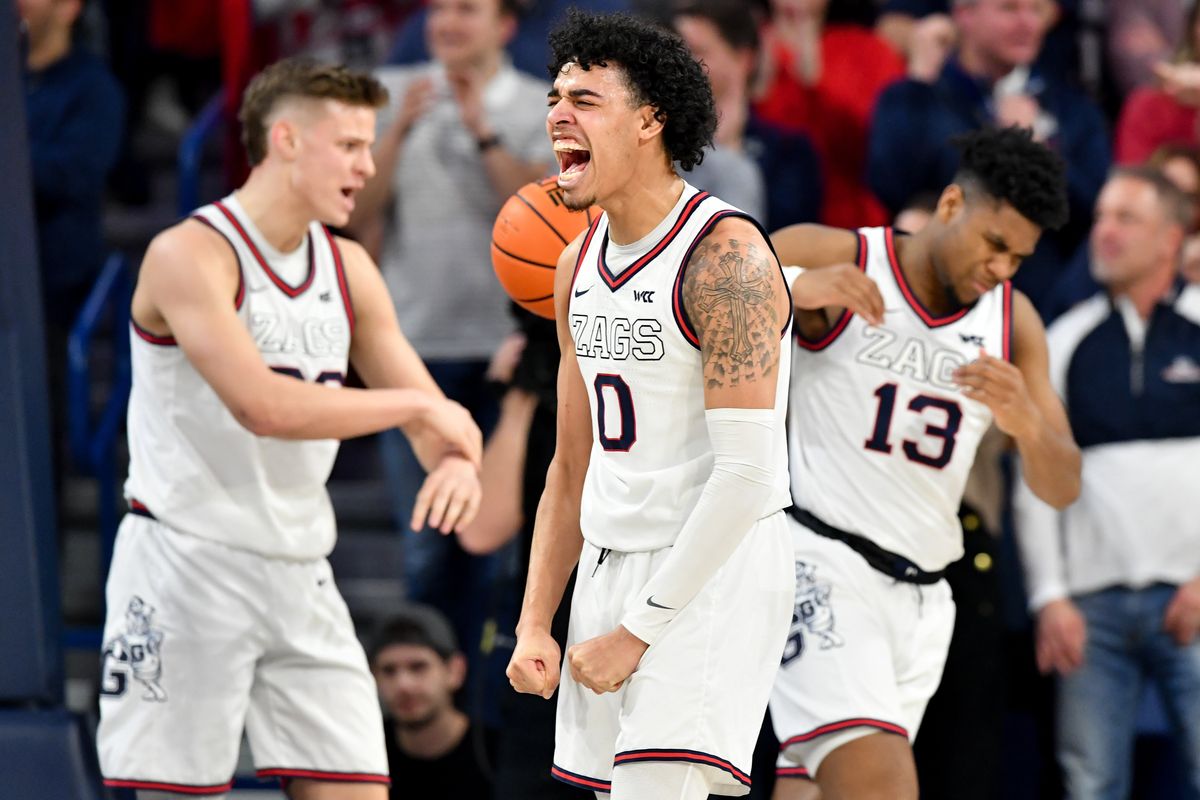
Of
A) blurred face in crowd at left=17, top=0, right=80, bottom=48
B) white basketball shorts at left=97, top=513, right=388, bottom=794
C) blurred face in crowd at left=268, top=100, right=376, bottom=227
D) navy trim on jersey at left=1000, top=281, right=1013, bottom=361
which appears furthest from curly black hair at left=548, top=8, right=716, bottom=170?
blurred face in crowd at left=17, top=0, right=80, bottom=48

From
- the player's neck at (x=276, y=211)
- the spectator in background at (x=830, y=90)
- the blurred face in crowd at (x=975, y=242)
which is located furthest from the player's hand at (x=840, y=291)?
the spectator in background at (x=830, y=90)

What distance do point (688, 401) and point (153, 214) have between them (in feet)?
18.5

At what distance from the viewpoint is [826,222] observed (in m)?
7.62

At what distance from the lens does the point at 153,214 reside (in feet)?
28.4

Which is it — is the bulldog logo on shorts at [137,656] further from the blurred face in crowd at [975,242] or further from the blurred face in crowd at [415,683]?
the blurred face in crowd at [975,242]

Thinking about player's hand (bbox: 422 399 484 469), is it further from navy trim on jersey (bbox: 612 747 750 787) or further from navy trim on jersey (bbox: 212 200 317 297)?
navy trim on jersey (bbox: 612 747 750 787)

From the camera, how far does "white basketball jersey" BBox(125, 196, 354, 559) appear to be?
475 cm

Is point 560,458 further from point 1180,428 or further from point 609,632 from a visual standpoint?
point 1180,428

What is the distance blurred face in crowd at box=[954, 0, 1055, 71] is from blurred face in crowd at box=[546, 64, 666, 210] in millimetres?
4142

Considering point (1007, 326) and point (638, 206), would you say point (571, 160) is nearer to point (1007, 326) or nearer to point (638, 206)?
point (638, 206)

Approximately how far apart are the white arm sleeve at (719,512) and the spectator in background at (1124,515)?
10.1 feet

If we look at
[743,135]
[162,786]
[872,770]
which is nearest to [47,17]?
[743,135]

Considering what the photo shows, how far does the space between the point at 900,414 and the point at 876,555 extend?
0.40 meters

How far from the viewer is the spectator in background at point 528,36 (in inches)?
295
